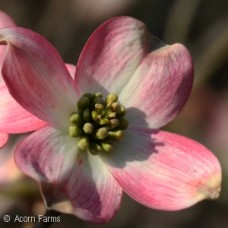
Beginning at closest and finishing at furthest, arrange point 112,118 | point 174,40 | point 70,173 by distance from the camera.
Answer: point 70,173 → point 112,118 → point 174,40

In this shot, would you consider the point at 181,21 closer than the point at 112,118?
No

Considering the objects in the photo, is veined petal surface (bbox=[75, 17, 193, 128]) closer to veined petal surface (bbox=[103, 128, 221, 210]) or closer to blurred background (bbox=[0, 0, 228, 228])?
veined petal surface (bbox=[103, 128, 221, 210])

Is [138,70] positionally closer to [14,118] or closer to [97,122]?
[97,122]

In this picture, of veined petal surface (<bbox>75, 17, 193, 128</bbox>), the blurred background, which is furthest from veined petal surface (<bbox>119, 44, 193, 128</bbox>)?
the blurred background

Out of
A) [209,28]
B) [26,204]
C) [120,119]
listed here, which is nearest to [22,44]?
[120,119]

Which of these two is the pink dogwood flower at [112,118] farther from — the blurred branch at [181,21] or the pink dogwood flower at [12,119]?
the blurred branch at [181,21]

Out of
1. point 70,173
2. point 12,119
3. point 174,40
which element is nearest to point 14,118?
point 12,119
